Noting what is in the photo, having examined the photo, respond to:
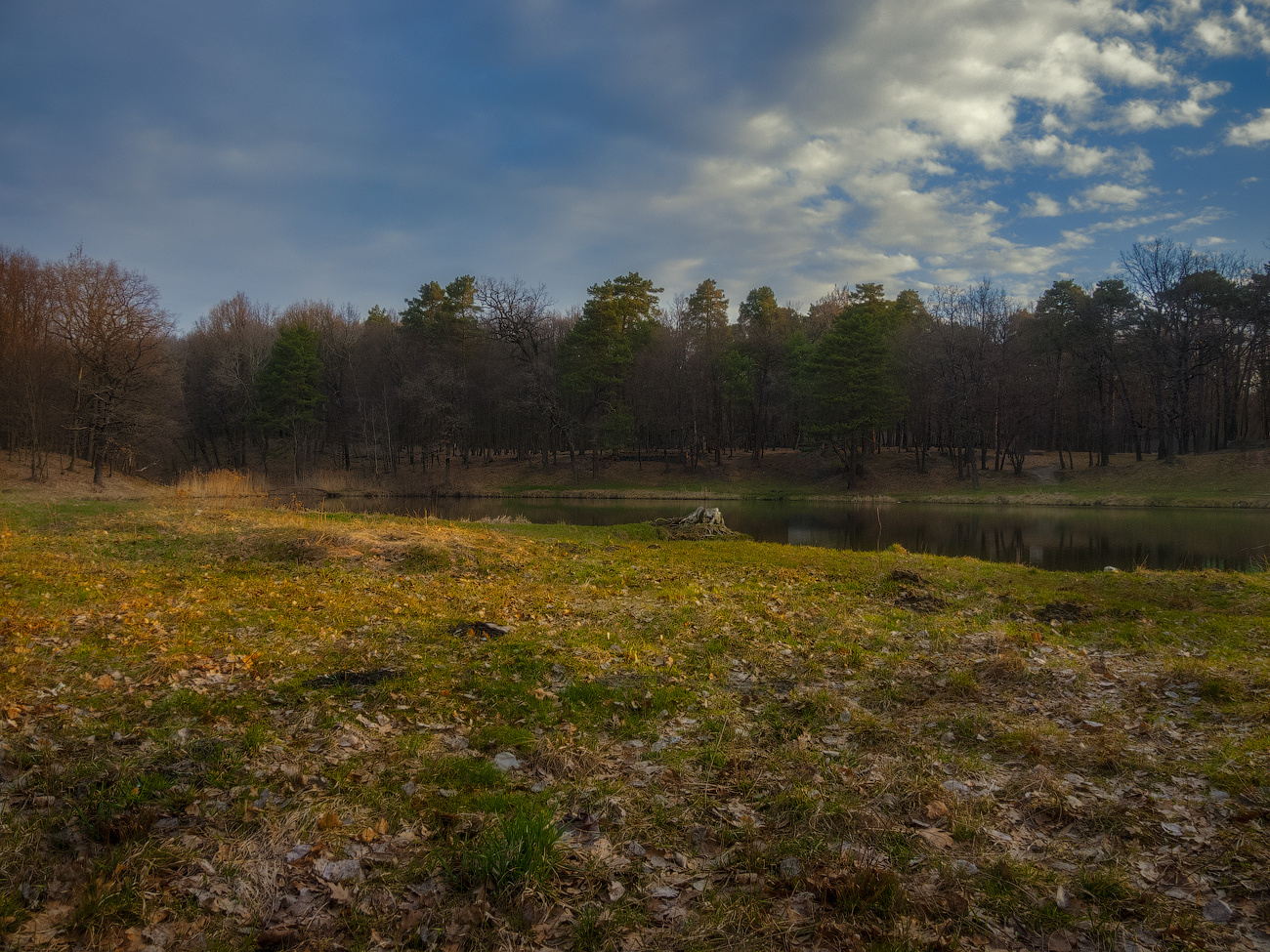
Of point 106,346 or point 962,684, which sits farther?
point 106,346

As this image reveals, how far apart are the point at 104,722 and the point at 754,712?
5203mm

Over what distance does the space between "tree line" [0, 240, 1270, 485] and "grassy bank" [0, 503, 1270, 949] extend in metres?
36.9

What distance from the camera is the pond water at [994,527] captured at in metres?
20.6

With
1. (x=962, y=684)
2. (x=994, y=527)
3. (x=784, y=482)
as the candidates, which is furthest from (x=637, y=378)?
(x=962, y=684)

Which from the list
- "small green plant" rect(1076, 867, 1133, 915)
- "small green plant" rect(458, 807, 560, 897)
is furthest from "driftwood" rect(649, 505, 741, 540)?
"small green plant" rect(1076, 867, 1133, 915)

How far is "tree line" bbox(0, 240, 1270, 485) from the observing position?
3809 centimetres

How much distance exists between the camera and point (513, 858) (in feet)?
11.5

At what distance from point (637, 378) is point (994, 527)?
116 feet

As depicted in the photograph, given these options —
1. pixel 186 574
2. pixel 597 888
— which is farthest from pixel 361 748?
pixel 186 574

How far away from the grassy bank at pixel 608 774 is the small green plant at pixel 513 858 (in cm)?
2

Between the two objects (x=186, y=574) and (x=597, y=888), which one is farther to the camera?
(x=186, y=574)

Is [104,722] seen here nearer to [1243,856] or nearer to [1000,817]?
[1000,817]

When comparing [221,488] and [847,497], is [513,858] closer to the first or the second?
[221,488]

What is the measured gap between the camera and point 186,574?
10.2 metres
